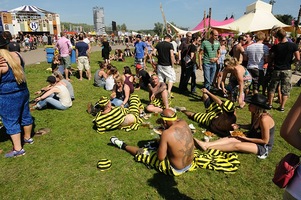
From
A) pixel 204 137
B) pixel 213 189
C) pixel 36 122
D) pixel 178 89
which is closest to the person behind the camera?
pixel 213 189

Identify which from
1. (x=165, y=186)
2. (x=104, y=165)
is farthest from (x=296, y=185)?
(x=104, y=165)

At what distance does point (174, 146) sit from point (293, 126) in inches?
75.3

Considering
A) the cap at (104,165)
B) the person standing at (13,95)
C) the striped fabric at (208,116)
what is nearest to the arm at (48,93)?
the person standing at (13,95)

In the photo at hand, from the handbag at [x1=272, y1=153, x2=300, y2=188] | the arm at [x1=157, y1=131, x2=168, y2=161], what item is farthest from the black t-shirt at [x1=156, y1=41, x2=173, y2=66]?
the handbag at [x1=272, y1=153, x2=300, y2=188]

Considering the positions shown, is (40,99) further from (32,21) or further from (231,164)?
(32,21)

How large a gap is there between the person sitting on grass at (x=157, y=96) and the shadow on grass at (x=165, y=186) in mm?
2957

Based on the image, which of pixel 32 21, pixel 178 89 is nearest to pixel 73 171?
pixel 178 89

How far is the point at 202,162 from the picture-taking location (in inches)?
153

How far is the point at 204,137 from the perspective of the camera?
16.3 feet

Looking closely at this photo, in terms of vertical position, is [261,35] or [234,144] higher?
[261,35]

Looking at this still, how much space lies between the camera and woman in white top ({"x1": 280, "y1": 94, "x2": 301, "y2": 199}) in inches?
57.6

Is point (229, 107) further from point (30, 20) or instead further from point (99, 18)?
point (99, 18)

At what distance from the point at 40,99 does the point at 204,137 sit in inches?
187

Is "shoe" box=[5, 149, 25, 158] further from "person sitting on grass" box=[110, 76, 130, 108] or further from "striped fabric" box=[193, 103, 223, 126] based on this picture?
"striped fabric" box=[193, 103, 223, 126]
